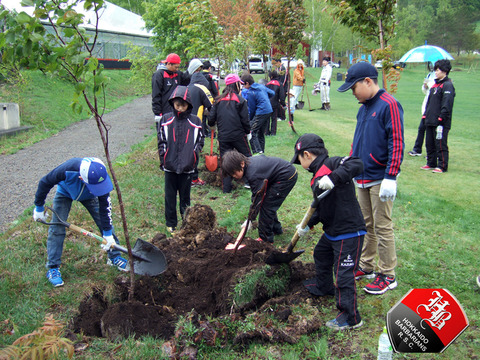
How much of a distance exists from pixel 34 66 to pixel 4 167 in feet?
26.0

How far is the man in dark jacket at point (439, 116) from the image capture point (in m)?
7.87

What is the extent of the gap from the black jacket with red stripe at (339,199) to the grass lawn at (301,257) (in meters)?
0.90

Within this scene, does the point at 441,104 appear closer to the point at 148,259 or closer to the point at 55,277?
the point at 148,259

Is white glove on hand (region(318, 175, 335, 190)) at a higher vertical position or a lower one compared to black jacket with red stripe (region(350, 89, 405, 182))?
lower

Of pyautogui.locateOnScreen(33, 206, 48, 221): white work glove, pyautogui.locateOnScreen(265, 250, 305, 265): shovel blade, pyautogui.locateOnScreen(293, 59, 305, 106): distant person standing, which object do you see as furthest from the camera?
pyautogui.locateOnScreen(293, 59, 305, 106): distant person standing

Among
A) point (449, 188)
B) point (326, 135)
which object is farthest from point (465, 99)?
point (449, 188)

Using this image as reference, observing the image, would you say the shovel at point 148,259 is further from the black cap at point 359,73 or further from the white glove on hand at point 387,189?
the black cap at point 359,73

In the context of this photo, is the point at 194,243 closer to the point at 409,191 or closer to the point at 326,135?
the point at 409,191

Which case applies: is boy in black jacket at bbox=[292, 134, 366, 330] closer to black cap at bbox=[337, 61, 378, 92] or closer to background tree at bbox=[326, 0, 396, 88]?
black cap at bbox=[337, 61, 378, 92]

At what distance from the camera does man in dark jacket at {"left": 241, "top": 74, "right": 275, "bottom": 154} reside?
930 cm

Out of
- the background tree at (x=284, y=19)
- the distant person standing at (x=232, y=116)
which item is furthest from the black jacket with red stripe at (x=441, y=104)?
the background tree at (x=284, y=19)

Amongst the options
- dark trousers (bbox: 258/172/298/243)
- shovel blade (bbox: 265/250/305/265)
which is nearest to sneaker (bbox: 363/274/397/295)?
shovel blade (bbox: 265/250/305/265)

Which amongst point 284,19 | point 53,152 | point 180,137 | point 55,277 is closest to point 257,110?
point 284,19

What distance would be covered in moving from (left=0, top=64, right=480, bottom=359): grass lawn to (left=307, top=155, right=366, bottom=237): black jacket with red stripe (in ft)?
2.94
